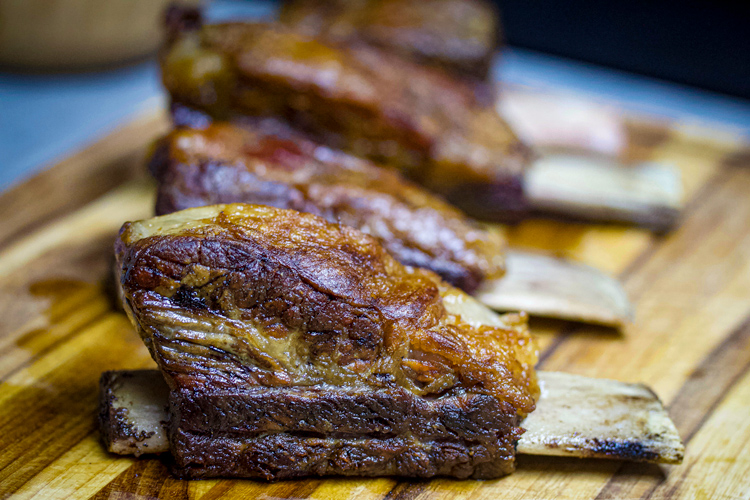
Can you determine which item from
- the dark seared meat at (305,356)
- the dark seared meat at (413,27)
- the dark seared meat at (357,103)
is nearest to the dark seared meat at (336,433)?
the dark seared meat at (305,356)

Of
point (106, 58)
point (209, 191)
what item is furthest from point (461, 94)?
point (106, 58)

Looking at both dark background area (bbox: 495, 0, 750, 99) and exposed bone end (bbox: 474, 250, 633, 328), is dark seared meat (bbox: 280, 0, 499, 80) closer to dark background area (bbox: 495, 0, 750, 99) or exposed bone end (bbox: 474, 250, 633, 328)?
exposed bone end (bbox: 474, 250, 633, 328)

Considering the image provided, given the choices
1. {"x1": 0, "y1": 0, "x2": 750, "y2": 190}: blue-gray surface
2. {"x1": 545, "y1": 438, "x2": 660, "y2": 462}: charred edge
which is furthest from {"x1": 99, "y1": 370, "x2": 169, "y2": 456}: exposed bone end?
{"x1": 0, "y1": 0, "x2": 750, "y2": 190}: blue-gray surface

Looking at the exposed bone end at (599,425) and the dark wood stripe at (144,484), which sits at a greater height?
the exposed bone end at (599,425)

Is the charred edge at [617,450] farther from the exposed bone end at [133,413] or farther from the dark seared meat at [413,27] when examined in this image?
the dark seared meat at [413,27]

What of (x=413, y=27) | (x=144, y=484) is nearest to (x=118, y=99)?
(x=413, y=27)
